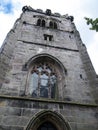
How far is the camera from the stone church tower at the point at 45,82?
6.79m

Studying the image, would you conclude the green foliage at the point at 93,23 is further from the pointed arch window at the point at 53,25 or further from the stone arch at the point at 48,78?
the pointed arch window at the point at 53,25

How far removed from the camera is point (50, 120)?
6.96 meters

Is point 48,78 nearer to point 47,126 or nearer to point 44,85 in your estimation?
point 44,85

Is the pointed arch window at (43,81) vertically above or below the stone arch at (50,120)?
above

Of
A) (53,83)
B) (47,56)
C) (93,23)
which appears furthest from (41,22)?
(93,23)

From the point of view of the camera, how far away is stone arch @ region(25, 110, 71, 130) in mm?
6578

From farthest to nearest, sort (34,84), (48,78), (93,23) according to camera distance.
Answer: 1. (48,78)
2. (34,84)
3. (93,23)

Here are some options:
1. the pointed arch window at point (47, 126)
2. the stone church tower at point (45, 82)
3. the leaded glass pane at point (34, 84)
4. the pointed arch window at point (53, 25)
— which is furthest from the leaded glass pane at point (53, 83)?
the pointed arch window at point (53, 25)

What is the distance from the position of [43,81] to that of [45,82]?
13cm

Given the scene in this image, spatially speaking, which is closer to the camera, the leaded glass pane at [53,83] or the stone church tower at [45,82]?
the stone church tower at [45,82]

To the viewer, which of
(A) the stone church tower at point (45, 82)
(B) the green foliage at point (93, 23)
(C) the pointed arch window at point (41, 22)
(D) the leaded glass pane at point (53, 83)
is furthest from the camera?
(C) the pointed arch window at point (41, 22)

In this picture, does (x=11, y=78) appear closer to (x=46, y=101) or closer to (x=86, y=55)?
(x=46, y=101)

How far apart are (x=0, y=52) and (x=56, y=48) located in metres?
4.06

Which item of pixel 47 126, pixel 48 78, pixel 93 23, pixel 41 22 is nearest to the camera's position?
pixel 93 23
